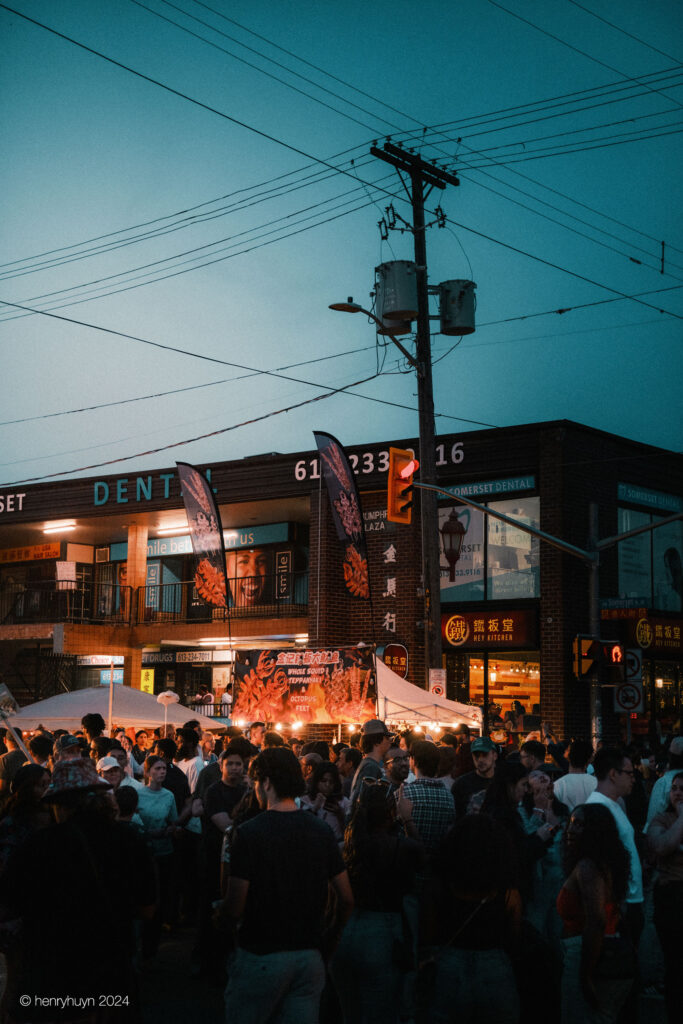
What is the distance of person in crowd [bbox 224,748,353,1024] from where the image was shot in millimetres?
4887

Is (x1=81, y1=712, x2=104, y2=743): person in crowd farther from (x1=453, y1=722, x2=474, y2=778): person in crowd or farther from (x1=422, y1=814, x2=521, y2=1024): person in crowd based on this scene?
(x1=422, y1=814, x2=521, y2=1024): person in crowd

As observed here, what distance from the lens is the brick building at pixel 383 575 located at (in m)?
25.1

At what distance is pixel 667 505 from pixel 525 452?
4290mm

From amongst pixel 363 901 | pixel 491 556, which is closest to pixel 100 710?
pixel 363 901

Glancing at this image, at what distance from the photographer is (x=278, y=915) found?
4.92 meters

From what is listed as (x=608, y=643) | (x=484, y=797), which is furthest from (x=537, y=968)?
(x=608, y=643)

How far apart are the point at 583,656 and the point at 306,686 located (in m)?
4.63

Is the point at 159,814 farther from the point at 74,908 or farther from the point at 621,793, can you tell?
the point at 74,908

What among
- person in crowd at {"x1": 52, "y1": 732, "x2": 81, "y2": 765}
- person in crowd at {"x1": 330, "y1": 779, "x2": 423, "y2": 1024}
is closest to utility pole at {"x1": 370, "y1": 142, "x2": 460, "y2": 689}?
person in crowd at {"x1": 52, "y1": 732, "x2": 81, "y2": 765}

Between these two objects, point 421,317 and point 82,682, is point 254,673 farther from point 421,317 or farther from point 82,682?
point 82,682

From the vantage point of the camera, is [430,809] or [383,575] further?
[383,575]

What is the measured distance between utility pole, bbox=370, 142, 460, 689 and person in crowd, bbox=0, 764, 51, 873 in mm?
12098

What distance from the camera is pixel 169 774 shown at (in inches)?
438

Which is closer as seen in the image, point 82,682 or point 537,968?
point 537,968
